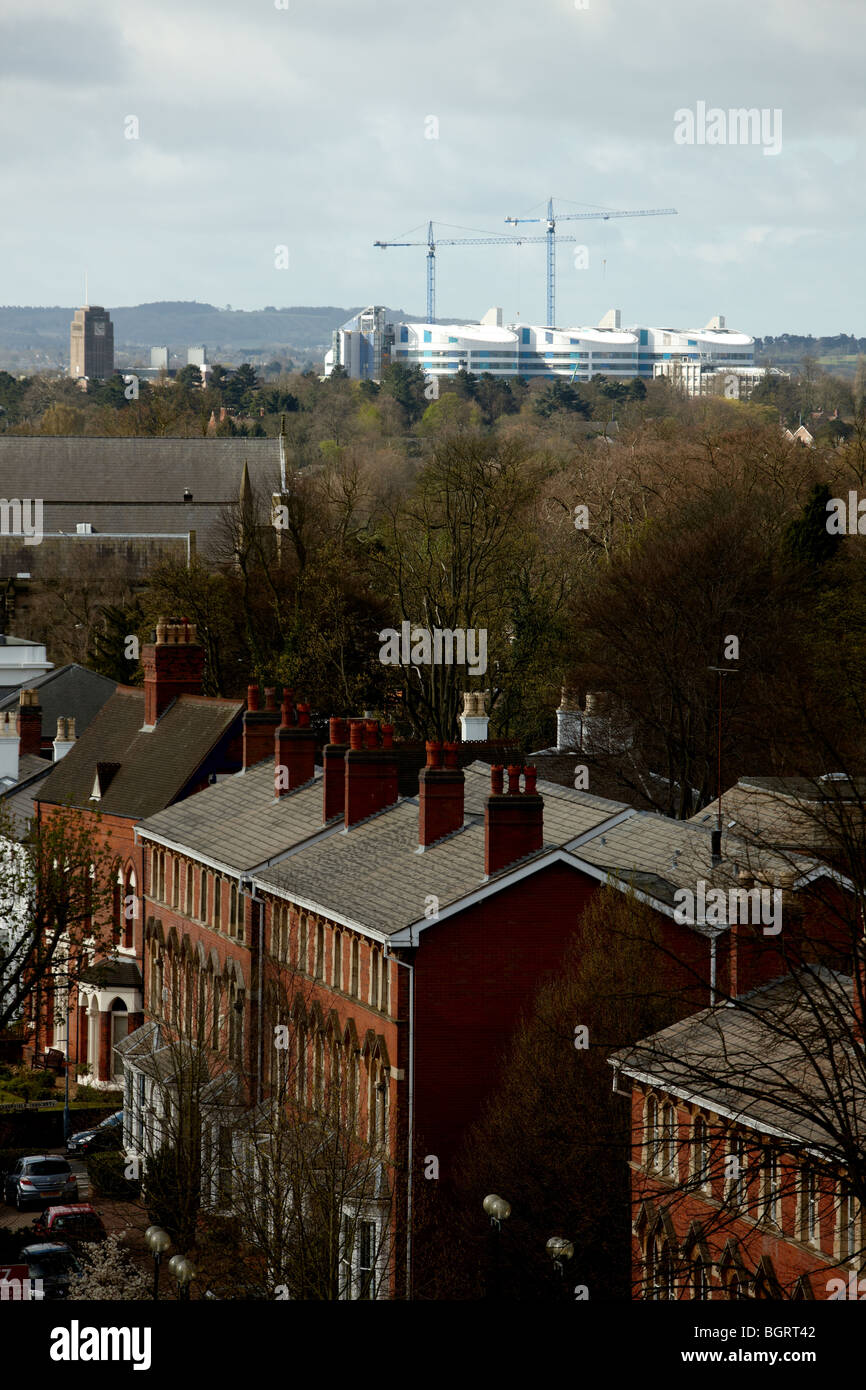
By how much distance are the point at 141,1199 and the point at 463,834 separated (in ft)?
37.7

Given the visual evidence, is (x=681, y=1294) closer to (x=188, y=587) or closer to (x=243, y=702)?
(x=243, y=702)

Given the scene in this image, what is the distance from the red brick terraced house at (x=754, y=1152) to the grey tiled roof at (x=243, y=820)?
13411 millimetres

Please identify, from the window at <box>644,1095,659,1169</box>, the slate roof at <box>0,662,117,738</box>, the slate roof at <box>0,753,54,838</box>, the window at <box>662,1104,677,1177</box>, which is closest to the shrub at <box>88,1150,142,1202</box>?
the slate roof at <box>0,753,54,838</box>

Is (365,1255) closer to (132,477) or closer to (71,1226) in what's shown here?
(71,1226)

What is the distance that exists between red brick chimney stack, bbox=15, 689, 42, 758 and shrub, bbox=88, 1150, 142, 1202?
1128 inches

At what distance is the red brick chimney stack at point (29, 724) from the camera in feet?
Result: 240

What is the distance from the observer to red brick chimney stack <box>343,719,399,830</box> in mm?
40031

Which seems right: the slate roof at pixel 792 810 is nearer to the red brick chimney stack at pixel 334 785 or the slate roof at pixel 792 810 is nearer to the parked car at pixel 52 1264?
the red brick chimney stack at pixel 334 785

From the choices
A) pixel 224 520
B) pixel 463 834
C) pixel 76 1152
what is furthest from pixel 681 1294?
pixel 224 520

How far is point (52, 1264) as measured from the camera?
3862cm

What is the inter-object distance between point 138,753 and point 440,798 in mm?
22204

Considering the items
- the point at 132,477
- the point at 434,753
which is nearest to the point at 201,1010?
the point at 434,753

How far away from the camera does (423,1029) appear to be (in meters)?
33.6

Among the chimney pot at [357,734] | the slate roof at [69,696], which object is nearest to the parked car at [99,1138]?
the chimney pot at [357,734]
